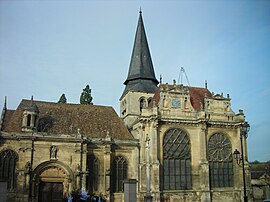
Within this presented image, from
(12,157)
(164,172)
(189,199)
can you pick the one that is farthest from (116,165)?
(12,157)

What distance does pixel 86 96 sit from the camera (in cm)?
4825

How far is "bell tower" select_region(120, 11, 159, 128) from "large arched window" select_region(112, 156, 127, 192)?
6.00 meters

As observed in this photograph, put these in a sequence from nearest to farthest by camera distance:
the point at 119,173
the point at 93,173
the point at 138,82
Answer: the point at 93,173 < the point at 119,173 < the point at 138,82

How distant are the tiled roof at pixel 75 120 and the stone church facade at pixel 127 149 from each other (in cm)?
10

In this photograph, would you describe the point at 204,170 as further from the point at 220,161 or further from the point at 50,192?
the point at 50,192

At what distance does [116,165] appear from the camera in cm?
3338

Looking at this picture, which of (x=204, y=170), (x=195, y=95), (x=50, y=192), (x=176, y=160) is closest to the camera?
(x=50, y=192)

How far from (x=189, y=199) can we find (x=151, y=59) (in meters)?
19.4

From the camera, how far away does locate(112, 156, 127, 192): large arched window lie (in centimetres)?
3287

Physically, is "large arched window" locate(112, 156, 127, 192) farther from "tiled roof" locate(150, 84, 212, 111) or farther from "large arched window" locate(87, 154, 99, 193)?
"tiled roof" locate(150, 84, 212, 111)

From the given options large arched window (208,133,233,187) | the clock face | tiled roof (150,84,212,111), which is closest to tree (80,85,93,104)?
tiled roof (150,84,212,111)

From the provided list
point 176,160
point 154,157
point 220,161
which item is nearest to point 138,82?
point 176,160

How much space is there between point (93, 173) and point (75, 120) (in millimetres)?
6411

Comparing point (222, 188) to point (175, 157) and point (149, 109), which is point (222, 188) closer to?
point (175, 157)
